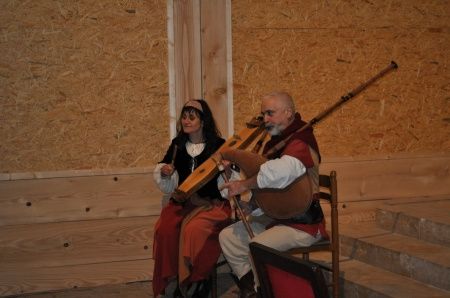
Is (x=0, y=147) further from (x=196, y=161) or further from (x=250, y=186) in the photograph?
(x=250, y=186)

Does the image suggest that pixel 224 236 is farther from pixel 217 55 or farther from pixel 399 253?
pixel 217 55

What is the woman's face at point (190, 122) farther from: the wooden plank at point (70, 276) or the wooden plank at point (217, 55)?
the wooden plank at point (70, 276)

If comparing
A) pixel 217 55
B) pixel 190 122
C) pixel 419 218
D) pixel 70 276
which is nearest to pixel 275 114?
pixel 190 122

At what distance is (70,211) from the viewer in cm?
453

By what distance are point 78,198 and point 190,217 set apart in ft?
3.15

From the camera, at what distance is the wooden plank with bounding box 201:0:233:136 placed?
15.4 feet

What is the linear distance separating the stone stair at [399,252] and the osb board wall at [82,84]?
63.7 inches

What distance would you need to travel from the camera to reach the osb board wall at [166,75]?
441 cm

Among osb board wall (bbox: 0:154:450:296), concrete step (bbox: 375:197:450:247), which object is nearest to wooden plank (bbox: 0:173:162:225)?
osb board wall (bbox: 0:154:450:296)

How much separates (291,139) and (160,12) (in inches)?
64.7

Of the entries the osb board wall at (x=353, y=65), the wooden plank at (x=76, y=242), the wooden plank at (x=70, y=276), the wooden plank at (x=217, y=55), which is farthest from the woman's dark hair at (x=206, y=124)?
the wooden plank at (x=70, y=276)

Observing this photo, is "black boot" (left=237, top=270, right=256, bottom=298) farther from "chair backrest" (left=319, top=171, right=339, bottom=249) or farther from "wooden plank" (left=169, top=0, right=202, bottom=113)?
"wooden plank" (left=169, top=0, right=202, bottom=113)

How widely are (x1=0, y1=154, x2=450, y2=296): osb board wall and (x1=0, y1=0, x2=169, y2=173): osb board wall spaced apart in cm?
12

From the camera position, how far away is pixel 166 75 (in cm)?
466
